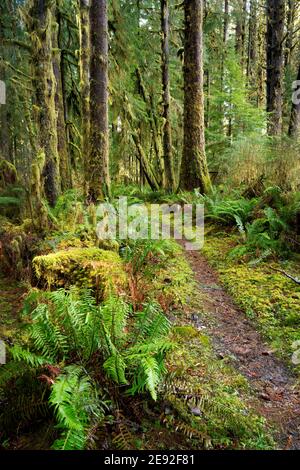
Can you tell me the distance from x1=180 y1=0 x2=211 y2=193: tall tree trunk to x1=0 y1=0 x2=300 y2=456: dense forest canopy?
0.03m

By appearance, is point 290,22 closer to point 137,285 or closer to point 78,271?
point 137,285

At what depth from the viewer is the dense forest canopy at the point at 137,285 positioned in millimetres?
2496

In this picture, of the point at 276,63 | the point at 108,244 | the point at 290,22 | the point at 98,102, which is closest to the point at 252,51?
the point at 290,22

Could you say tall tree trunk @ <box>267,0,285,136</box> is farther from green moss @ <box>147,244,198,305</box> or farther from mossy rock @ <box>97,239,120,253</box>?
mossy rock @ <box>97,239,120,253</box>

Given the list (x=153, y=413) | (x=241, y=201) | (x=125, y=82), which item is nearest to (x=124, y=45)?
(x=125, y=82)

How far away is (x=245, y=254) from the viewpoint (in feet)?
18.7

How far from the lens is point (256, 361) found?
137 inches

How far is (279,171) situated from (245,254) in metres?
2.04

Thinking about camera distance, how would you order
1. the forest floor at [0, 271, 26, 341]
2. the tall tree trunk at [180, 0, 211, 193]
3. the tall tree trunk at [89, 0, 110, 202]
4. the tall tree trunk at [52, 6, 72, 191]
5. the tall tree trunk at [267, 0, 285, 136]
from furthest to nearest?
the tall tree trunk at [267, 0, 285, 136] < the tall tree trunk at [52, 6, 72, 191] < the tall tree trunk at [180, 0, 211, 193] < the tall tree trunk at [89, 0, 110, 202] < the forest floor at [0, 271, 26, 341]

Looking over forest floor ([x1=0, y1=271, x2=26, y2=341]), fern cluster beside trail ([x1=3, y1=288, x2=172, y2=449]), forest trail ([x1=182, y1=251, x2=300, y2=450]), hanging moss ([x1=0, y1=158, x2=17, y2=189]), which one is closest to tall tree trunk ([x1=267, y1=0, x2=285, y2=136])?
hanging moss ([x1=0, y1=158, x2=17, y2=189])

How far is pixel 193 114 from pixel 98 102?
295 centimetres

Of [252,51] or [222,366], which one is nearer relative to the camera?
[222,366]

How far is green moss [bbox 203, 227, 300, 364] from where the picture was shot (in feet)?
12.7
